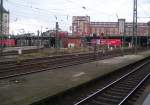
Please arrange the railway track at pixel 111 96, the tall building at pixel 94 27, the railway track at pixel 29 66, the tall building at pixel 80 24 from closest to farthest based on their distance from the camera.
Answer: the railway track at pixel 111 96 → the railway track at pixel 29 66 → the tall building at pixel 94 27 → the tall building at pixel 80 24

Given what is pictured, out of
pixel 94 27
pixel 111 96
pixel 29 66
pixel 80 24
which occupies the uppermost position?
pixel 80 24

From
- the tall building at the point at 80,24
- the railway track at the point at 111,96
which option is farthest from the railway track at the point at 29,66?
the tall building at the point at 80,24

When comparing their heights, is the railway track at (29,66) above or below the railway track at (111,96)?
above

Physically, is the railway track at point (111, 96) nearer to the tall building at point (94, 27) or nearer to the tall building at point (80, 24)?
the tall building at point (94, 27)

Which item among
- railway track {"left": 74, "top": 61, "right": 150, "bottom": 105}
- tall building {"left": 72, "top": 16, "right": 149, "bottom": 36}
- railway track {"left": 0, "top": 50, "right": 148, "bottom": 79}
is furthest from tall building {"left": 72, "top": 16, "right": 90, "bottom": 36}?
railway track {"left": 74, "top": 61, "right": 150, "bottom": 105}

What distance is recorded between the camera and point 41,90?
1349 cm

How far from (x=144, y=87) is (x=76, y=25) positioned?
131 meters

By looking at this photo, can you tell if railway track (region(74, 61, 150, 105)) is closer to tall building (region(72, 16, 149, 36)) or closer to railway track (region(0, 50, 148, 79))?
railway track (region(0, 50, 148, 79))

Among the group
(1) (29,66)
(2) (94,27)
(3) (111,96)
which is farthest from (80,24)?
(3) (111,96)

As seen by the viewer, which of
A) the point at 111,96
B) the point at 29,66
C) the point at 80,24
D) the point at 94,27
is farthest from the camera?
the point at 94,27

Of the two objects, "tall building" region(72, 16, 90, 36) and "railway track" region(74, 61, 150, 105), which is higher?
A: "tall building" region(72, 16, 90, 36)

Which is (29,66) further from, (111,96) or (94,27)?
(94,27)

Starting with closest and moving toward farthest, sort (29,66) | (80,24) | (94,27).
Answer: (29,66) < (80,24) < (94,27)

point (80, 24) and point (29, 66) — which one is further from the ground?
point (80, 24)
